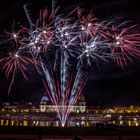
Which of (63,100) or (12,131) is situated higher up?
(63,100)

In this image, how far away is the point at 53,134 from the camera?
2547 centimetres

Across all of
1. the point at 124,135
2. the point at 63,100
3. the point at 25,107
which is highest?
the point at 25,107

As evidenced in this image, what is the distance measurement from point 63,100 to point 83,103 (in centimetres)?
10713

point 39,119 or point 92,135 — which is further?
point 39,119

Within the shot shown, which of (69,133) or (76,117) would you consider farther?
(76,117)

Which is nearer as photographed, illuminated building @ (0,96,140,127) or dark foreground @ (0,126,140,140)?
dark foreground @ (0,126,140,140)

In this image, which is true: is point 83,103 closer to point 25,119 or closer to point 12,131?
point 25,119

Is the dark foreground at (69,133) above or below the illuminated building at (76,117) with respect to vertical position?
below

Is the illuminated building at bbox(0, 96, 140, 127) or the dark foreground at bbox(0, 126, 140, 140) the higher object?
the illuminated building at bbox(0, 96, 140, 127)

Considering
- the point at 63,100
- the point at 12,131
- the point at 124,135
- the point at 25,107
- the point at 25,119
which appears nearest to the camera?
the point at 124,135

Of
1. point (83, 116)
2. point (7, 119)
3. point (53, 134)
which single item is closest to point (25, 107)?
point (7, 119)

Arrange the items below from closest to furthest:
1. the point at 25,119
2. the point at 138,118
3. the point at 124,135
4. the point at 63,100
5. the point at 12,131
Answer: the point at 124,135
the point at 12,131
the point at 63,100
the point at 138,118
the point at 25,119

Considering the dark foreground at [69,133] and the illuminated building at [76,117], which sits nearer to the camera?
the dark foreground at [69,133]

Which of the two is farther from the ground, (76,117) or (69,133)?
(76,117)
